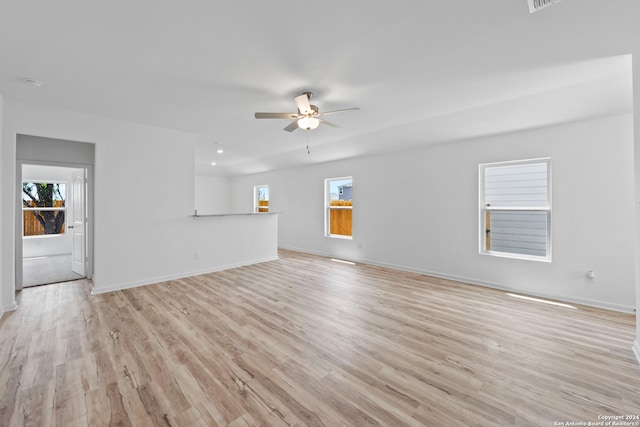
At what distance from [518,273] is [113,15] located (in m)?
5.31

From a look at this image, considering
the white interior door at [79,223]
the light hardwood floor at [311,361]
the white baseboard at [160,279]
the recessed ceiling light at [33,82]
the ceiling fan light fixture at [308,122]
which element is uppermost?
the recessed ceiling light at [33,82]

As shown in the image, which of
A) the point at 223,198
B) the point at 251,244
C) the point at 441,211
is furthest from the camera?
the point at 223,198

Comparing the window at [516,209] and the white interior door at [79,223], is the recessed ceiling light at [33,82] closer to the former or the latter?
the white interior door at [79,223]

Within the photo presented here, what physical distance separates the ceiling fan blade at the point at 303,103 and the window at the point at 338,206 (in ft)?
10.6

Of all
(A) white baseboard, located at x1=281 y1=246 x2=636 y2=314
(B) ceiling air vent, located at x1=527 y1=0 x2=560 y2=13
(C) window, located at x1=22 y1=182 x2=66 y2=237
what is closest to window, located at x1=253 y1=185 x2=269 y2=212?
(A) white baseboard, located at x1=281 y1=246 x2=636 y2=314

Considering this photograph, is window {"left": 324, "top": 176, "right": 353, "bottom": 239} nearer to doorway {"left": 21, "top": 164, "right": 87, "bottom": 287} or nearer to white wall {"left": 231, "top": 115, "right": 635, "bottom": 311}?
white wall {"left": 231, "top": 115, "right": 635, "bottom": 311}

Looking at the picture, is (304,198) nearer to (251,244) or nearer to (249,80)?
(251,244)

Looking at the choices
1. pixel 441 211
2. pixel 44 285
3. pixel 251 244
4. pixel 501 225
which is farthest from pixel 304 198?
pixel 44 285

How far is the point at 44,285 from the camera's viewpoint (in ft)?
13.7

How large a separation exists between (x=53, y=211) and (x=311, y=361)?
831cm

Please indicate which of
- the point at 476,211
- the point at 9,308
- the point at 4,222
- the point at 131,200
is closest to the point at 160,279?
the point at 131,200

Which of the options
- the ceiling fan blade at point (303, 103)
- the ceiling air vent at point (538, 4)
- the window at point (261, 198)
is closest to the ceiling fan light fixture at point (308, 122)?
the ceiling fan blade at point (303, 103)

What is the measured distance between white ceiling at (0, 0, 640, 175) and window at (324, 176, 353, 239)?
8.20 ft

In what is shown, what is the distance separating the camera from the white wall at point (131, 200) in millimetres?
3234
